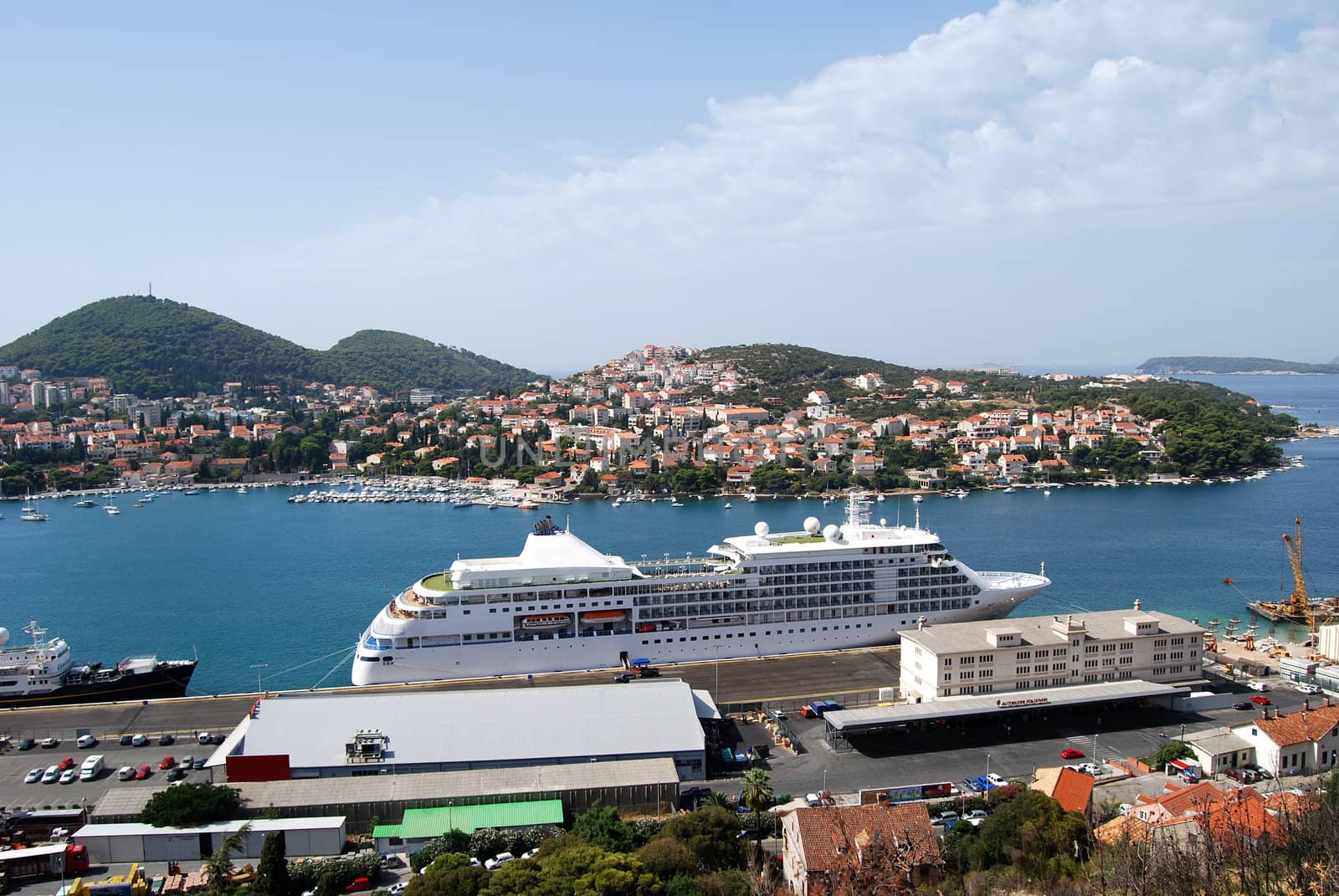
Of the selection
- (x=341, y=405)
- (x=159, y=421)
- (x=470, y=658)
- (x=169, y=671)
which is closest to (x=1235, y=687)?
(x=470, y=658)

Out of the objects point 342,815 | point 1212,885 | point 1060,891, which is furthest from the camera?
point 342,815

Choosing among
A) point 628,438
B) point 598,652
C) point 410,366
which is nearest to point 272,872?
point 598,652

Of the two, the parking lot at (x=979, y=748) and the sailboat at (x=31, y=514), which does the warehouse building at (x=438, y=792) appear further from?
the sailboat at (x=31, y=514)

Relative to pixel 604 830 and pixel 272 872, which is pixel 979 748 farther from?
pixel 272 872

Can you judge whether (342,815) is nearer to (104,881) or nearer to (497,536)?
(104,881)

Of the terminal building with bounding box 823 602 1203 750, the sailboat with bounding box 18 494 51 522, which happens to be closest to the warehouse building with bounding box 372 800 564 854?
the terminal building with bounding box 823 602 1203 750

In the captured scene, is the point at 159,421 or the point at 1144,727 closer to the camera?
the point at 1144,727

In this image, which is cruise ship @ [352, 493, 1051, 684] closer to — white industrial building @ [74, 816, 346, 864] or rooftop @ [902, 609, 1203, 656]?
rooftop @ [902, 609, 1203, 656]

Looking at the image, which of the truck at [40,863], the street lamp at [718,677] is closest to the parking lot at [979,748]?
the street lamp at [718,677]

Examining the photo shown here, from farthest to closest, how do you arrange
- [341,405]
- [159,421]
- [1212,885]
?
1. [341,405]
2. [159,421]
3. [1212,885]
